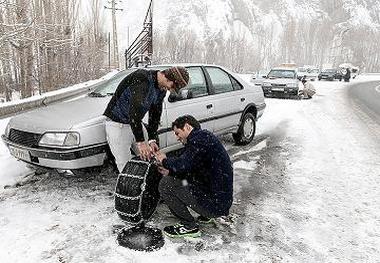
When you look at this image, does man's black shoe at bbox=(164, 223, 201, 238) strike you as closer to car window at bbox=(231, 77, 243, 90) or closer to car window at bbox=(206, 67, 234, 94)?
car window at bbox=(206, 67, 234, 94)

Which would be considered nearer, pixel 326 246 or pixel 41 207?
pixel 326 246

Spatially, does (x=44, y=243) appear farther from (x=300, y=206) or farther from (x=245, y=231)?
(x=300, y=206)

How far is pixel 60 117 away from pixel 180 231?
2.03 m

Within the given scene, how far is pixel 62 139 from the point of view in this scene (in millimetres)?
3986

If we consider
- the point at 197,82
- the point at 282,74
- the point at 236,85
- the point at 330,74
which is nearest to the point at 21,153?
the point at 197,82

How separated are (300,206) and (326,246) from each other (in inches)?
35.1

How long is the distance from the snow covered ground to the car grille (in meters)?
0.64

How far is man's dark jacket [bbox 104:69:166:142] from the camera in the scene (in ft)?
11.3

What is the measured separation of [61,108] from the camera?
4703 millimetres

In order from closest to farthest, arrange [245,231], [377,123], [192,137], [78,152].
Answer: [192,137]
[245,231]
[78,152]
[377,123]


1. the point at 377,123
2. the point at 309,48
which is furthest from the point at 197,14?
the point at 377,123

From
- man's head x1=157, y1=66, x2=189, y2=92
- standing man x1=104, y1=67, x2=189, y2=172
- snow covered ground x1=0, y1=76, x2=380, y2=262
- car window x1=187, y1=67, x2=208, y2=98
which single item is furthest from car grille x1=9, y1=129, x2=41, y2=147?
car window x1=187, y1=67, x2=208, y2=98

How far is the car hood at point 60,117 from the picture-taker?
4.09m

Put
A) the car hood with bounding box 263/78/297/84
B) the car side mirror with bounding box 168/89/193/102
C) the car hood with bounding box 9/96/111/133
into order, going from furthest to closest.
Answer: the car hood with bounding box 263/78/297/84 → the car side mirror with bounding box 168/89/193/102 → the car hood with bounding box 9/96/111/133
